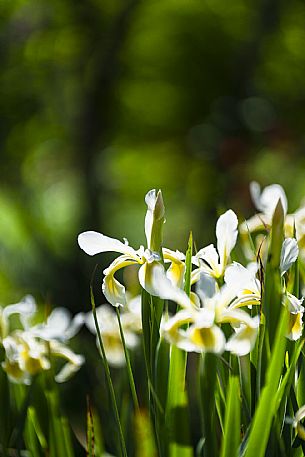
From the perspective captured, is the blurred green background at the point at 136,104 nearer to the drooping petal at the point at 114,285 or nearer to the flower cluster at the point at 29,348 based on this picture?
the flower cluster at the point at 29,348

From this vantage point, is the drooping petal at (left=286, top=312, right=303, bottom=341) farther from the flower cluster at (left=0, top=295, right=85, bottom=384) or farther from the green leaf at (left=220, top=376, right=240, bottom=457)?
the flower cluster at (left=0, top=295, right=85, bottom=384)

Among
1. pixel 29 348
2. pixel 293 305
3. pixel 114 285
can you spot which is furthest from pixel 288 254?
pixel 29 348

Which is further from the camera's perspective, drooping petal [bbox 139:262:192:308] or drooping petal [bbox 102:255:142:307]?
drooping petal [bbox 102:255:142:307]

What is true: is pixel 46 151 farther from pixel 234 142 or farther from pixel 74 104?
pixel 234 142

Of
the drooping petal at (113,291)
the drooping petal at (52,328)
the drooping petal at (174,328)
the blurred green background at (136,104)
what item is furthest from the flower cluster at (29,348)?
the blurred green background at (136,104)

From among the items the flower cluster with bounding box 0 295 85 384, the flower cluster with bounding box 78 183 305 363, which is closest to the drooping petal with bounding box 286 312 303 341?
the flower cluster with bounding box 78 183 305 363

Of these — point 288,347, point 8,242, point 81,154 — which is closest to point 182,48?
point 81,154

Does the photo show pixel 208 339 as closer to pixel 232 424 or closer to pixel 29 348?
pixel 232 424
